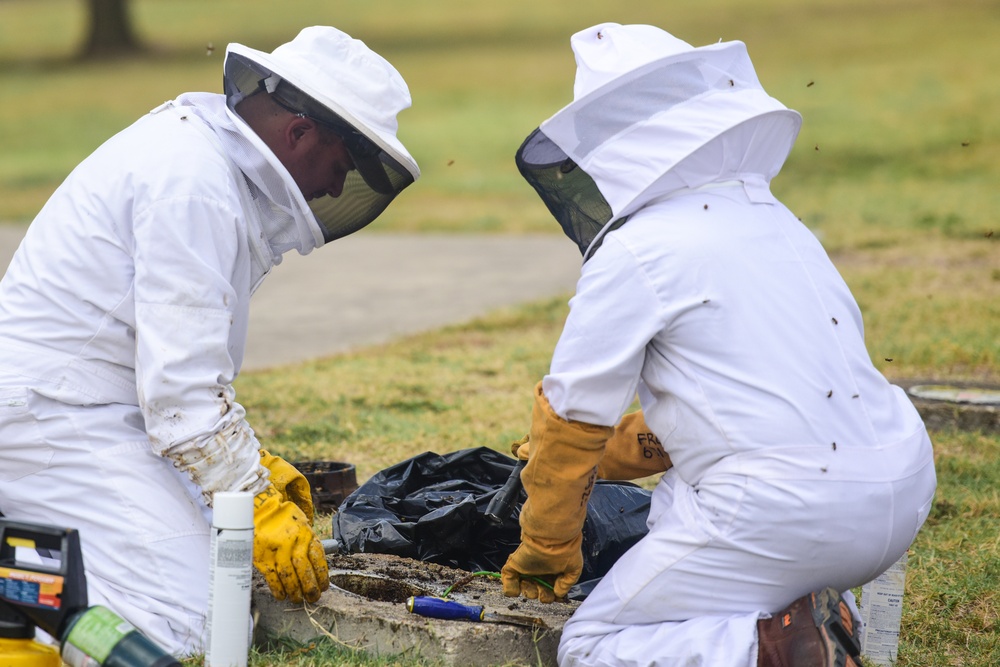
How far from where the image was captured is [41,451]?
3111 millimetres

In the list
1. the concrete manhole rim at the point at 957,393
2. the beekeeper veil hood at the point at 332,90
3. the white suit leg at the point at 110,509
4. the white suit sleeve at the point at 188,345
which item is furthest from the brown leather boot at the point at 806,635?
the concrete manhole rim at the point at 957,393

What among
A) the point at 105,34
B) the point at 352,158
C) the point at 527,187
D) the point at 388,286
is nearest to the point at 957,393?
the point at 352,158

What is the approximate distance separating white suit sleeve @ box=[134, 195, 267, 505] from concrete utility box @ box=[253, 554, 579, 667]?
0.38 metres

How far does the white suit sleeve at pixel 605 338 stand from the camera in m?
2.68

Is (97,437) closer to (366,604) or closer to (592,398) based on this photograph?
(366,604)

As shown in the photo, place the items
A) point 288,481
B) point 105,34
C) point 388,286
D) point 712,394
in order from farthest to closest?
point 105,34 → point 388,286 → point 288,481 → point 712,394

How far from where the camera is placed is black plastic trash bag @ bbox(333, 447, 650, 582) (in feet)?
11.6

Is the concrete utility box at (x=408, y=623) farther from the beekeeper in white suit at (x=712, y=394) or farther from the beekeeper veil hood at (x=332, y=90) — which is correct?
the beekeeper veil hood at (x=332, y=90)

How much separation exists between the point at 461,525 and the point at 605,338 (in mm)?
1100

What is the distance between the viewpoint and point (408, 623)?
300cm

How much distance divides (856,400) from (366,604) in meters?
1.37

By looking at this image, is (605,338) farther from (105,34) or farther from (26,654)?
(105,34)

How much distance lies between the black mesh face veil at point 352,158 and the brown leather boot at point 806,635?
1563 millimetres

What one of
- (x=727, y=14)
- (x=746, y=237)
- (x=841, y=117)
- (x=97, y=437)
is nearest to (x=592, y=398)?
(x=746, y=237)
